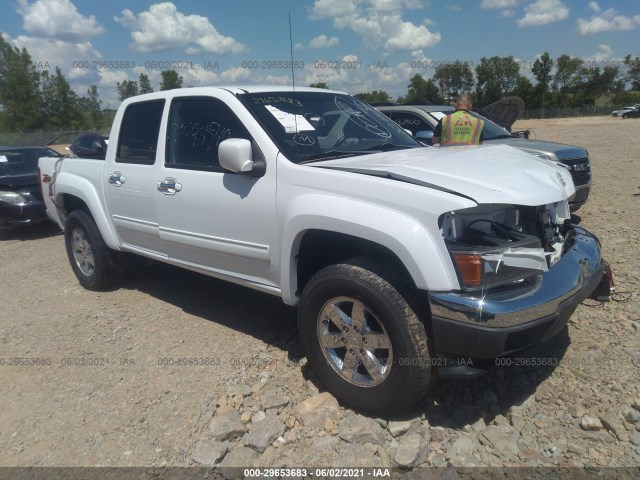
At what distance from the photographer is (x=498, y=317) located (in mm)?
2430

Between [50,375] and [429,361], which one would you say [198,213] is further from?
[429,361]

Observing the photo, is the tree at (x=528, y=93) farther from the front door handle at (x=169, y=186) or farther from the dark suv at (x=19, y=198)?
the front door handle at (x=169, y=186)

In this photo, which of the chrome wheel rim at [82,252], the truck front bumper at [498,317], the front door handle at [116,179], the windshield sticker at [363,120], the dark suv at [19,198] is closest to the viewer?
the truck front bumper at [498,317]

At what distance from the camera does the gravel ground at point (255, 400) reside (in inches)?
107

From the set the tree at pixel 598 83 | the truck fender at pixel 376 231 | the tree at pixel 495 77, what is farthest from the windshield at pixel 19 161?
the tree at pixel 598 83

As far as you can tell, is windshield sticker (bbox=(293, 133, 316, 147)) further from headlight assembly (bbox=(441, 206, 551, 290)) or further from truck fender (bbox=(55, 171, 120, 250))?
truck fender (bbox=(55, 171, 120, 250))

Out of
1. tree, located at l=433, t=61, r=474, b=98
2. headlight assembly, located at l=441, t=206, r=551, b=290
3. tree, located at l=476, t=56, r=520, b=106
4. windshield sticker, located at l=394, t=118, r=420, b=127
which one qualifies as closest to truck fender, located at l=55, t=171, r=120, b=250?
headlight assembly, located at l=441, t=206, r=551, b=290

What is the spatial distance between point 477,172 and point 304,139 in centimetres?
125

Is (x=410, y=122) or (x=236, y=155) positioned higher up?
(x=236, y=155)

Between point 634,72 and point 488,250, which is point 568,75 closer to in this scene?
point 634,72

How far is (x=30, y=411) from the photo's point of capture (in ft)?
10.9

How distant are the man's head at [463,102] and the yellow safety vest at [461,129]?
0.40ft

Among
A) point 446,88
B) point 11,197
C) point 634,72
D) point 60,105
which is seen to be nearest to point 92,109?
point 60,105

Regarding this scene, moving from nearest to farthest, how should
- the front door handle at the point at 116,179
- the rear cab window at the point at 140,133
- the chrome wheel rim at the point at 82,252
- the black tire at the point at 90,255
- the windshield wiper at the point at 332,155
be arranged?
the windshield wiper at the point at 332,155
the rear cab window at the point at 140,133
the front door handle at the point at 116,179
the black tire at the point at 90,255
the chrome wheel rim at the point at 82,252
